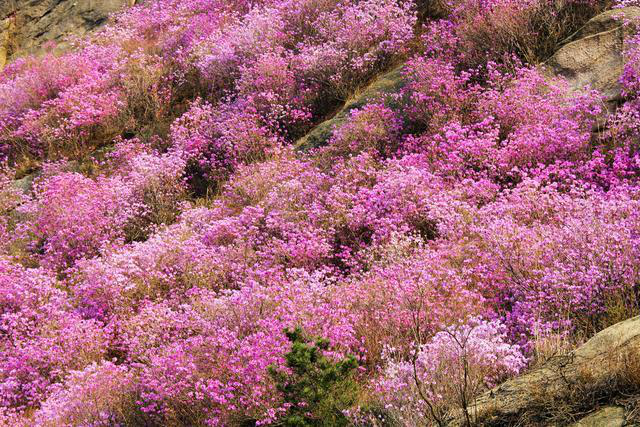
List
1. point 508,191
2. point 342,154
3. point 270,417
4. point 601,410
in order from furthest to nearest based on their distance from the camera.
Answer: point 342,154 < point 508,191 < point 270,417 < point 601,410

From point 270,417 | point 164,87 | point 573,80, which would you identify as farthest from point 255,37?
point 270,417

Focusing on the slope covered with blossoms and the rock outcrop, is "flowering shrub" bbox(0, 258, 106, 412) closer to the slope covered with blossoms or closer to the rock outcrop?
the slope covered with blossoms

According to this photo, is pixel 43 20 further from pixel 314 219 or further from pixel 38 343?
pixel 314 219

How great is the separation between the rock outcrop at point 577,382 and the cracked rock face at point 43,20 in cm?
1663

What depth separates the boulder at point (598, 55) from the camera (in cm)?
773

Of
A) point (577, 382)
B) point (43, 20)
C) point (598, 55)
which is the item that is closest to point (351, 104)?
point (598, 55)

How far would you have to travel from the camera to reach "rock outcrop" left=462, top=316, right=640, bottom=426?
3211 mm

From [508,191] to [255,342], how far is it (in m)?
3.57

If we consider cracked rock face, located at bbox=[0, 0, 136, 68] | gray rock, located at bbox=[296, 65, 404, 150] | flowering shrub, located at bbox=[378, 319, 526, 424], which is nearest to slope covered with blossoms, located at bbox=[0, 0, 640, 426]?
flowering shrub, located at bbox=[378, 319, 526, 424]

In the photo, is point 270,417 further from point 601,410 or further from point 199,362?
point 601,410

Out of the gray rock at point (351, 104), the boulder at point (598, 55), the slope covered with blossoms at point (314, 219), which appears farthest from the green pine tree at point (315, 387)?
the gray rock at point (351, 104)

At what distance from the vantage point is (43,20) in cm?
1762

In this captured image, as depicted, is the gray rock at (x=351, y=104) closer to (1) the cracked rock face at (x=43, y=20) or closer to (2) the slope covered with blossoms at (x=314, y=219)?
(2) the slope covered with blossoms at (x=314, y=219)

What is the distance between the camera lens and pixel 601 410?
10.3 ft
